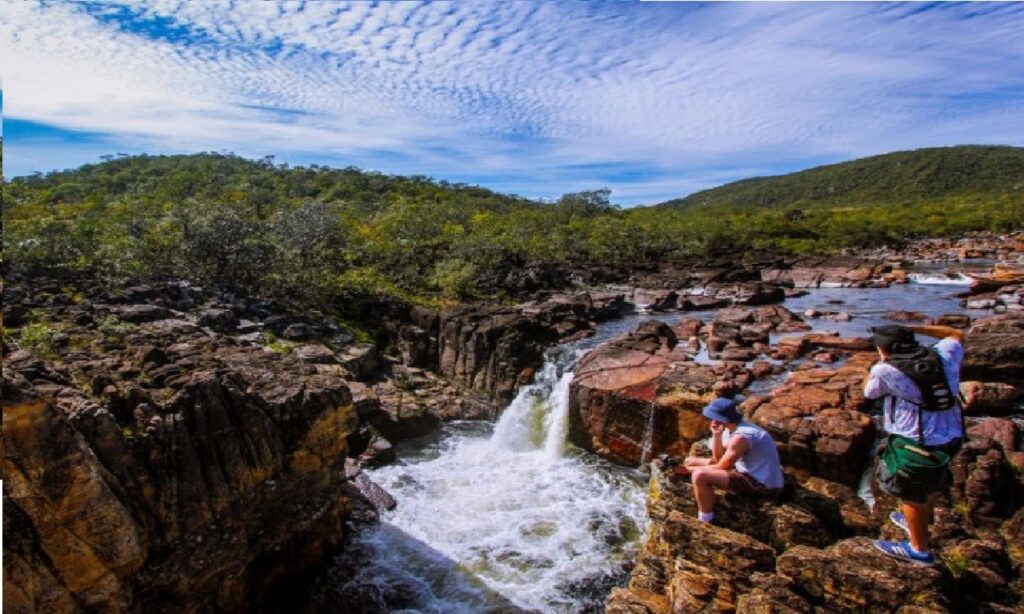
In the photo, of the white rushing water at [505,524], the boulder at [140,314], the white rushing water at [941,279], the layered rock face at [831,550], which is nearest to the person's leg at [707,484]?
the layered rock face at [831,550]

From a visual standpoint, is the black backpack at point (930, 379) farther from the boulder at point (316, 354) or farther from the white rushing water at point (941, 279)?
the white rushing water at point (941, 279)

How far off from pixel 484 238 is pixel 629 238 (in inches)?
541

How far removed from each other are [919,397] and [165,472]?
8.72m

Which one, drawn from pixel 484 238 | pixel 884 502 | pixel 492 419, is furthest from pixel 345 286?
pixel 884 502

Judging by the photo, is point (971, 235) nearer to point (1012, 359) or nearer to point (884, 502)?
point (1012, 359)

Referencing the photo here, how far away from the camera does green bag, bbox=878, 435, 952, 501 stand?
18.9 feet

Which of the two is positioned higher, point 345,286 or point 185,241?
point 185,241

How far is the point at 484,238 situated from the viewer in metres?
38.3

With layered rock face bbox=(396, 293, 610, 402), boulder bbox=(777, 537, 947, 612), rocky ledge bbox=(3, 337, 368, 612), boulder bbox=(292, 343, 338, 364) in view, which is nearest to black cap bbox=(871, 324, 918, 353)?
boulder bbox=(777, 537, 947, 612)

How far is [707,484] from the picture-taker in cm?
722

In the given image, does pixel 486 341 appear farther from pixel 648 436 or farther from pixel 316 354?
pixel 648 436

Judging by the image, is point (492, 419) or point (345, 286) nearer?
point (492, 419)

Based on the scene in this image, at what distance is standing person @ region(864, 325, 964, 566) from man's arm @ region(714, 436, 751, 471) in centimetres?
138

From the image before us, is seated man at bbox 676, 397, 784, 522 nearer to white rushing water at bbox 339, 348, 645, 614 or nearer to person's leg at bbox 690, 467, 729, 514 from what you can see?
person's leg at bbox 690, 467, 729, 514
